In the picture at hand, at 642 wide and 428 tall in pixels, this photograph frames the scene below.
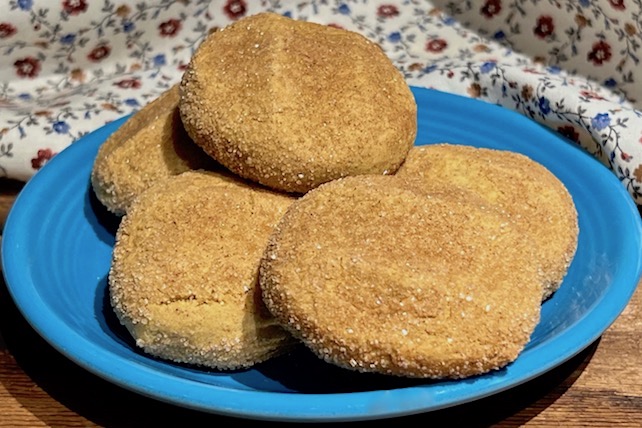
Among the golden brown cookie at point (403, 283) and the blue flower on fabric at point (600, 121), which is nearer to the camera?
the golden brown cookie at point (403, 283)

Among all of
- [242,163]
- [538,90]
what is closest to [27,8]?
[242,163]

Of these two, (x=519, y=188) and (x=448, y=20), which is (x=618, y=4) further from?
(x=519, y=188)

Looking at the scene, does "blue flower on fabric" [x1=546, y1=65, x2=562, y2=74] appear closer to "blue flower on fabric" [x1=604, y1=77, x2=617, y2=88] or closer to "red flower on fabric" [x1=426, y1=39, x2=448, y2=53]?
"blue flower on fabric" [x1=604, y1=77, x2=617, y2=88]

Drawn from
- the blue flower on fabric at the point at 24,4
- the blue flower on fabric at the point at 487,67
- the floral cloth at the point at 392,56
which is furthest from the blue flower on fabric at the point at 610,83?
the blue flower on fabric at the point at 24,4

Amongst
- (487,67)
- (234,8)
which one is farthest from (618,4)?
(234,8)

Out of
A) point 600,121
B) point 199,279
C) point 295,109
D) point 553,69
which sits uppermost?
point 295,109

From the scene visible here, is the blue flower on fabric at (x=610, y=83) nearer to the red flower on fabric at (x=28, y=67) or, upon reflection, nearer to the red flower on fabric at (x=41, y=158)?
the red flower on fabric at (x=41, y=158)

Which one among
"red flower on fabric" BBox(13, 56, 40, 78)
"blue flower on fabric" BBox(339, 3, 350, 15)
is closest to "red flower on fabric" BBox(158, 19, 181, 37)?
"red flower on fabric" BBox(13, 56, 40, 78)
